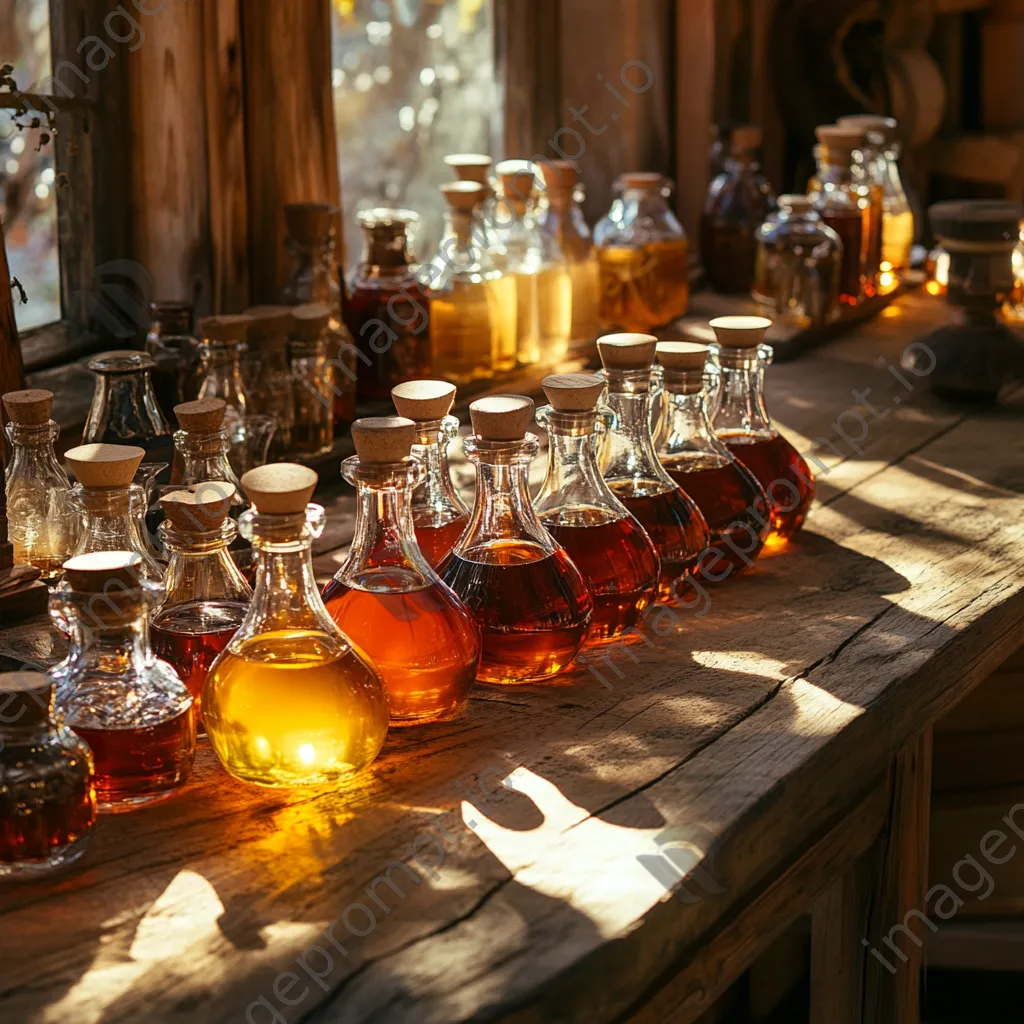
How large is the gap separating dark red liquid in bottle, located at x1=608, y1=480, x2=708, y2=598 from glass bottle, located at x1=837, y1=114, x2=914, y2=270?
148 centimetres

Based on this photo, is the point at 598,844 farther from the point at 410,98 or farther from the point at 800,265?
the point at 410,98

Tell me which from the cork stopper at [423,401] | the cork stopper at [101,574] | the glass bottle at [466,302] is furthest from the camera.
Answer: the glass bottle at [466,302]

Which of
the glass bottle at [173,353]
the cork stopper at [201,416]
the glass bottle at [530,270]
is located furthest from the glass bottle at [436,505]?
the glass bottle at [530,270]

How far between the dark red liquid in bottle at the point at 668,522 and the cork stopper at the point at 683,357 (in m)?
0.11

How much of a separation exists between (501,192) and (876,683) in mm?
1146

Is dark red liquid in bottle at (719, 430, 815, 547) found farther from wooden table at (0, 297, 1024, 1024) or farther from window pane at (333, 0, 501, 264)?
window pane at (333, 0, 501, 264)

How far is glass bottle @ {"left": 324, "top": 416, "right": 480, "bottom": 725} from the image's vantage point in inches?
43.3

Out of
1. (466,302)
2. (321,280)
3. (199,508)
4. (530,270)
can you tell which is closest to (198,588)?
(199,508)

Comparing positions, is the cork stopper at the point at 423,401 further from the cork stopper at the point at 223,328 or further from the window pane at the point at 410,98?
the window pane at the point at 410,98

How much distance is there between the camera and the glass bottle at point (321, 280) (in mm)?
1868

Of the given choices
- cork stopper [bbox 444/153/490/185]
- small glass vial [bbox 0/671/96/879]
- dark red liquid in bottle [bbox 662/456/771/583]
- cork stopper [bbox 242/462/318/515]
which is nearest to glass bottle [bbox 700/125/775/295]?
cork stopper [bbox 444/153/490/185]

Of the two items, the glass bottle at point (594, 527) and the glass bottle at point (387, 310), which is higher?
the glass bottle at point (387, 310)

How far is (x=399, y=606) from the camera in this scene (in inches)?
43.5

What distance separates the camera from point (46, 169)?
1.95 meters
